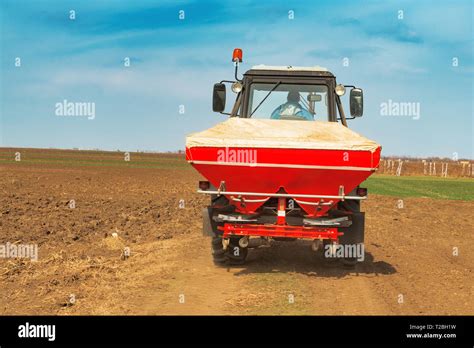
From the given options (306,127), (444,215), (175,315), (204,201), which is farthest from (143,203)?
(175,315)

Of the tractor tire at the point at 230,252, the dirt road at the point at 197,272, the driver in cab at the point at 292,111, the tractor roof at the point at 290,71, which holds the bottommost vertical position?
the dirt road at the point at 197,272

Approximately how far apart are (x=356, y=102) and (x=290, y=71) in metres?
1.23

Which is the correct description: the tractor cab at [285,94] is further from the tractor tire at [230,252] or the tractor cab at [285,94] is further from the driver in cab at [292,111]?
the tractor tire at [230,252]

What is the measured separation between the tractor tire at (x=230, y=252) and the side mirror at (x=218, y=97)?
220 cm

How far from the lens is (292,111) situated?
383 inches

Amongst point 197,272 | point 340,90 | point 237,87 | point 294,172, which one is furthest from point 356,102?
point 197,272

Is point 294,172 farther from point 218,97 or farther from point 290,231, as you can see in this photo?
point 218,97

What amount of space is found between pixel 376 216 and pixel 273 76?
1002 centimetres

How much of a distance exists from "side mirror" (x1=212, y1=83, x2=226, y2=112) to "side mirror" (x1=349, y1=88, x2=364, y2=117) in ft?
6.96

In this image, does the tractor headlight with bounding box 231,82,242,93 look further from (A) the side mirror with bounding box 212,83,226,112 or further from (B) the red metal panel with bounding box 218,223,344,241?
(B) the red metal panel with bounding box 218,223,344,241

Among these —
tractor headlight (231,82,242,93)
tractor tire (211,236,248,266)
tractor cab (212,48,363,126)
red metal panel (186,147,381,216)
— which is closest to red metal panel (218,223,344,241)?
red metal panel (186,147,381,216)

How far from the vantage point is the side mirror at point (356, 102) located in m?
9.41

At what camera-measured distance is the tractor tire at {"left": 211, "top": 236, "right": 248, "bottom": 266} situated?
9.32 metres

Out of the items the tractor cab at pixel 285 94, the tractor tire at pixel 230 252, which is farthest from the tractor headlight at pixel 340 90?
the tractor tire at pixel 230 252
